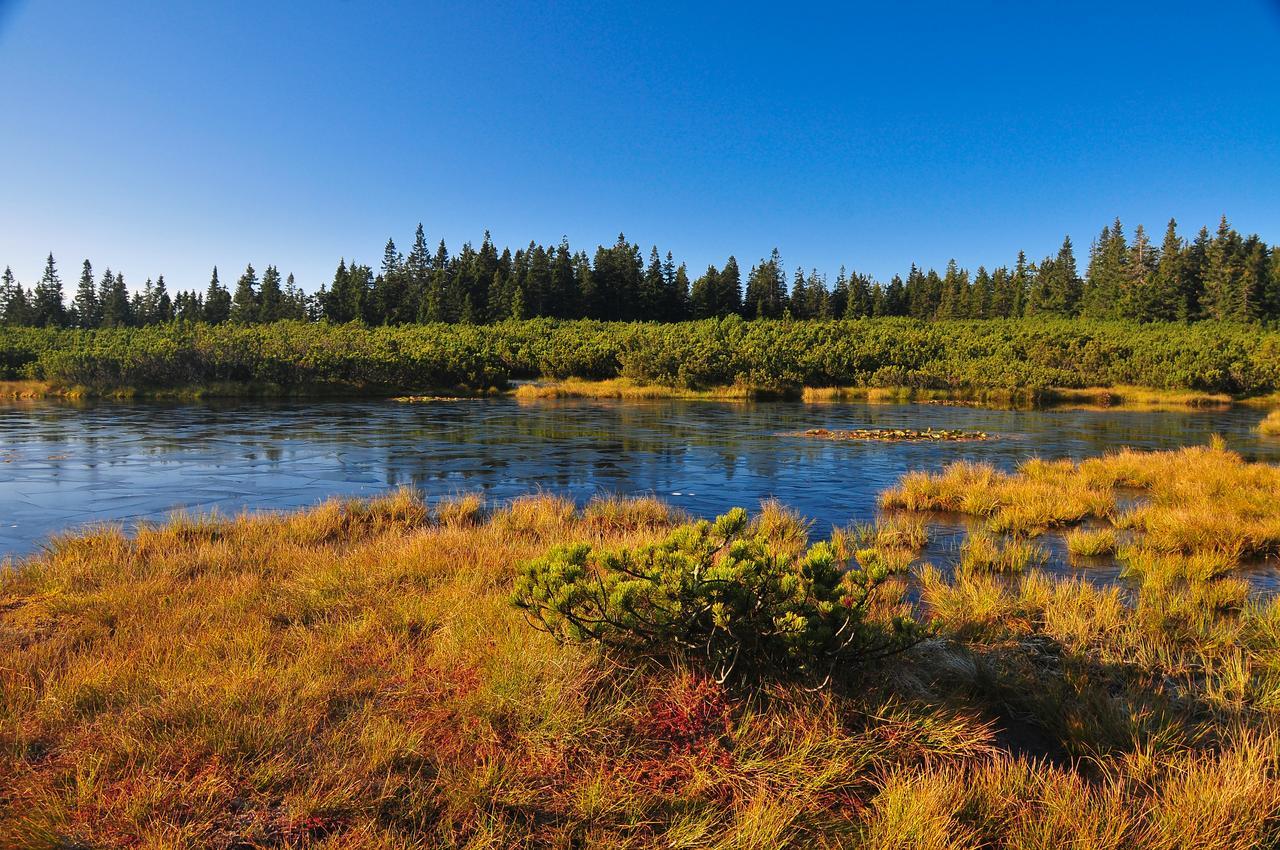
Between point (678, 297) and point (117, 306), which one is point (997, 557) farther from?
point (117, 306)

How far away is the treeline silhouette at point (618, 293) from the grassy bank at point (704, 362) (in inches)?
800

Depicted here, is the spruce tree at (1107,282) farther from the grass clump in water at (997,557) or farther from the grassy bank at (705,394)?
the grass clump in water at (997,557)

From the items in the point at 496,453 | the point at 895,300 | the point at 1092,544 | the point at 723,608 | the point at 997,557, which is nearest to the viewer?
the point at 723,608

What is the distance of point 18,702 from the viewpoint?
14.2ft

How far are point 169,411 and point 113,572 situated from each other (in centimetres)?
3284

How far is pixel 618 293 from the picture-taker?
10175 centimetres

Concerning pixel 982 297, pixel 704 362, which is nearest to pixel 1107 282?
pixel 982 297

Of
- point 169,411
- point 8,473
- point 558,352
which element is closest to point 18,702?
point 8,473

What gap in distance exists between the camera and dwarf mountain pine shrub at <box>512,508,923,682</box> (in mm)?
4594

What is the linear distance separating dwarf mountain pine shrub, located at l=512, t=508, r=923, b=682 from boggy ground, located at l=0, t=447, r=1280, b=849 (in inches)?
7.2

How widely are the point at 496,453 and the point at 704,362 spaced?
3426 cm

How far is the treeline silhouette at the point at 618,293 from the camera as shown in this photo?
291ft

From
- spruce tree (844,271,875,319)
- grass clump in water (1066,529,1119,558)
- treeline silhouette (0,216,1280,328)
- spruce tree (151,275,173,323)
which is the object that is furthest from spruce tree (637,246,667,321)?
grass clump in water (1066,529,1119,558)

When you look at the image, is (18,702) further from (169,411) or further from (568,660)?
(169,411)
